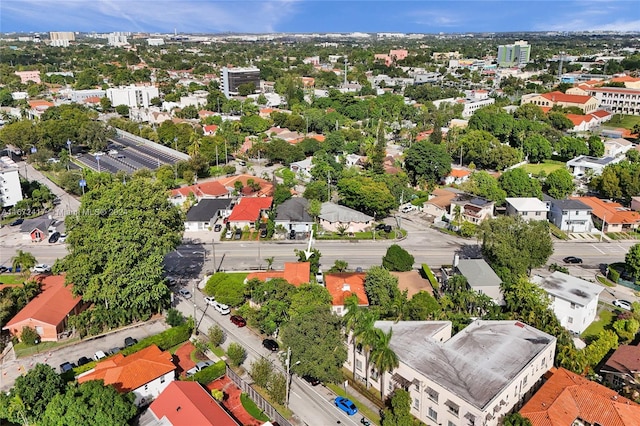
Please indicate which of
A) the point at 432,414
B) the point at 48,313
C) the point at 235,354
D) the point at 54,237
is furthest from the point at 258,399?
the point at 54,237

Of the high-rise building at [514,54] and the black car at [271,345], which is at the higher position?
the high-rise building at [514,54]

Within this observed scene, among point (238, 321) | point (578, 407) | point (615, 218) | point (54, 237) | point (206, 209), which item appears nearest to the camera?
Result: point (578, 407)

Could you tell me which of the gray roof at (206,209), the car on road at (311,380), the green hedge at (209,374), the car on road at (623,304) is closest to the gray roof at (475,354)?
the car on road at (311,380)

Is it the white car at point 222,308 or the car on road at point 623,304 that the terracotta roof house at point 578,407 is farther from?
the white car at point 222,308

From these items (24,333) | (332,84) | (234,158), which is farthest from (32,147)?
(332,84)

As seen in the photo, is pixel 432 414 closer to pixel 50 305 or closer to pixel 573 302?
pixel 573 302

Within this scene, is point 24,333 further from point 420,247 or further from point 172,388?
point 420,247
